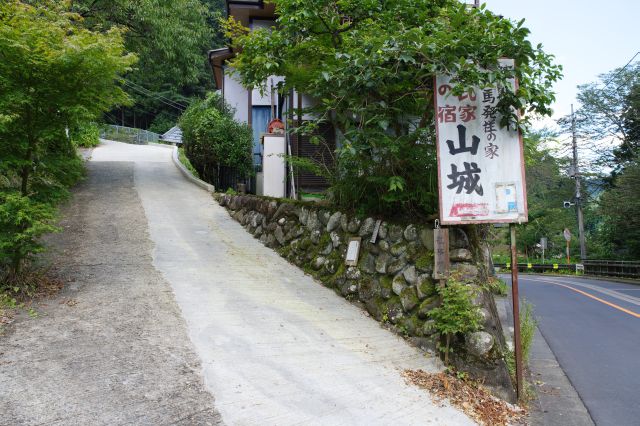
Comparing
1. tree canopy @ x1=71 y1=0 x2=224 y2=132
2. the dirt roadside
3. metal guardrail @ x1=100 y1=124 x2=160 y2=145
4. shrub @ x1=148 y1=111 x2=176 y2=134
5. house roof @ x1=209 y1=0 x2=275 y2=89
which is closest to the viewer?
the dirt roadside

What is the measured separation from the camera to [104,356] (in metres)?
4.68

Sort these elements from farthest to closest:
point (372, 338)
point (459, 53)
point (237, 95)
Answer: point (237, 95)
point (372, 338)
point (459, 53)

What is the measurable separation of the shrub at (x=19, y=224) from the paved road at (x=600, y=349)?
7.33m

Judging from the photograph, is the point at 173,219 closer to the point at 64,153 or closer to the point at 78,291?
the point at 64,153

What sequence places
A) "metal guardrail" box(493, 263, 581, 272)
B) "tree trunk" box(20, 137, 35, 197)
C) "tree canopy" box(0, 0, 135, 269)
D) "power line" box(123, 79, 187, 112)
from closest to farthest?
1. "tree canopy" box(0, 0, 135, 269)
2. "tree trunk" box(20, 137, 35, 197)
3. "metal guardrail" box(493, 263, 581, 272)
4. "power line" box(123, 79, 187, 112)

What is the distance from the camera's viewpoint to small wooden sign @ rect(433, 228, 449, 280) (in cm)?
589

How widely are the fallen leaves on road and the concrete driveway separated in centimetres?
17

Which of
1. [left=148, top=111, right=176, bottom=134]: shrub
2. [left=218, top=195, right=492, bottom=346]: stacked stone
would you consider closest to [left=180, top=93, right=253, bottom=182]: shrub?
[left=218, top=195, right=492, bottom=346]: stacked stone

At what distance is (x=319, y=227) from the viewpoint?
8859 mm

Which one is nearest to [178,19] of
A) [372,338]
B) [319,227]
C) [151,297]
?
[319,227]

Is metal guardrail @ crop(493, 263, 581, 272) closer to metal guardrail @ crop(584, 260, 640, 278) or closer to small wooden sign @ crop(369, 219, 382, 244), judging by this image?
metal guardrail @ crop(584, 260, 640, 278)

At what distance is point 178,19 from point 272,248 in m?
15.2

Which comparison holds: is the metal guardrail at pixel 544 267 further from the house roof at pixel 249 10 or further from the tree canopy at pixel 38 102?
the tree canopy at pixel 38 102

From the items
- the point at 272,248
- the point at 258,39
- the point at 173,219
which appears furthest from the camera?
the point at 173,219
